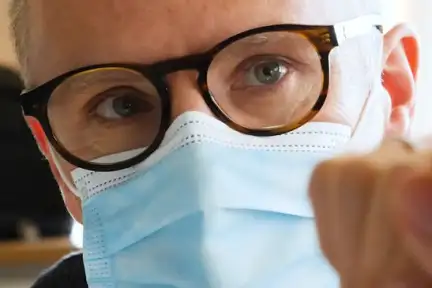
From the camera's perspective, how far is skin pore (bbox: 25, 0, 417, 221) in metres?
0.68

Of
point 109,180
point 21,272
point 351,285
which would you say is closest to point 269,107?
point 109,180

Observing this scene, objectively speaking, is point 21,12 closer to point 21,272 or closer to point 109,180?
point 109,180

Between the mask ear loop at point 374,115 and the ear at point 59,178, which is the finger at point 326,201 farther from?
the ear at point 59,178

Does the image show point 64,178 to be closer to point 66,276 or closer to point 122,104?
point 122,104

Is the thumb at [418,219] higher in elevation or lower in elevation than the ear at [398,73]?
higher

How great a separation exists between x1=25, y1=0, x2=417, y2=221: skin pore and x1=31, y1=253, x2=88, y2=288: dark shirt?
0.30 m

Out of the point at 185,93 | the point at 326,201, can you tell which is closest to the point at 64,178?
the point at 185,93

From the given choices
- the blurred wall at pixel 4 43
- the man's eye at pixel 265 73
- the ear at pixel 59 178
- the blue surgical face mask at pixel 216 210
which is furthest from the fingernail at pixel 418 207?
the blurred wall at pixel 4 43

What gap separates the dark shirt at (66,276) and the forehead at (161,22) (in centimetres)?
36

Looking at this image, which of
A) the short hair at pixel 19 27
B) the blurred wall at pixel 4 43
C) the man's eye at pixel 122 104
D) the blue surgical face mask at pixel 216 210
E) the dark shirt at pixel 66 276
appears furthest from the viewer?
the blurred wall at pixel 4 43

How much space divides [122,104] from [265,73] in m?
0.13

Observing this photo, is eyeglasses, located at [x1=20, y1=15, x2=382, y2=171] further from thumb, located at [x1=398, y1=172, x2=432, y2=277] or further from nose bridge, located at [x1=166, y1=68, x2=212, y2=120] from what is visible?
thumb, located at [x1=398, y1=172, x2=432, y2=277]

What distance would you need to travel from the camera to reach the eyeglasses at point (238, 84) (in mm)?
667

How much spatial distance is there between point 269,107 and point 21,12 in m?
0.31
